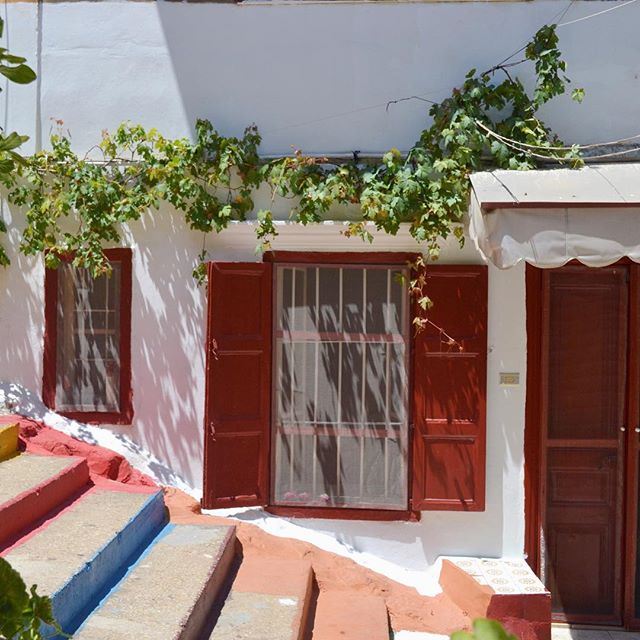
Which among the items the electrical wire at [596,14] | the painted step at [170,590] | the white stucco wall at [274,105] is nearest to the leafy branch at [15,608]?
the painted step at [170,590]

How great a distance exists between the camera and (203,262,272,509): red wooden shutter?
7.02 metres

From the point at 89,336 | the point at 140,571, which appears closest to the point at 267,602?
the point at 140,571

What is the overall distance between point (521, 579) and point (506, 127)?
3759mm

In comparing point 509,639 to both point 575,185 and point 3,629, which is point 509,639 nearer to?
point 3,629

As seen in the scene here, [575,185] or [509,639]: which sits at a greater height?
[575,185]

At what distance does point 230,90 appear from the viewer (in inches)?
287

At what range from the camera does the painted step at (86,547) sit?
4668 millimetres

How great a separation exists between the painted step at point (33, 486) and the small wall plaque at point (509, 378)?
3616mm

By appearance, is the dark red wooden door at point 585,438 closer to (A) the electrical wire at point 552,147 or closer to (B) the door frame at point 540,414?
(B) the door frame at point 540,414

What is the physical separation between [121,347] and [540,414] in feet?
12.3

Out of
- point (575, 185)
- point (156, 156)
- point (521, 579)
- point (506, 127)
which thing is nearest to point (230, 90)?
point (156, 156)

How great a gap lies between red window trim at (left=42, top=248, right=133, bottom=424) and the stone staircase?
0.59 metres

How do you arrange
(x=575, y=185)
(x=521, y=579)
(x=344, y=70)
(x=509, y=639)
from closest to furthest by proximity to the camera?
(x=509, y=639)
(x=575, y=185)
(x=521, y=579)
(x=344, y=70)

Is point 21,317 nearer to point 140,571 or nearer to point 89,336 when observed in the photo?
point 89,336
